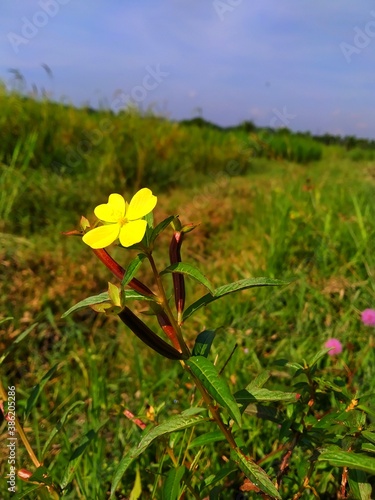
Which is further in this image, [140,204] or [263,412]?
[263,412]

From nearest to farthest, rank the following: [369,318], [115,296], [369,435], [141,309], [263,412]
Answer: [115,296] < [369,435] < [263,412] < [369,318] < [141,309]

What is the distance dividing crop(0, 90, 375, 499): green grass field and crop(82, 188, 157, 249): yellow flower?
1.06 feet

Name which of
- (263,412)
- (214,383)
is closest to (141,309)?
(263,412)

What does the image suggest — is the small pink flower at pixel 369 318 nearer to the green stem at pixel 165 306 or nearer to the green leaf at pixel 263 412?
the green leaf at pixel 263 412

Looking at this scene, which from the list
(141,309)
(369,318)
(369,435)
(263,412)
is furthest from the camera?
(141,309)

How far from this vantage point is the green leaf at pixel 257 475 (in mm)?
532

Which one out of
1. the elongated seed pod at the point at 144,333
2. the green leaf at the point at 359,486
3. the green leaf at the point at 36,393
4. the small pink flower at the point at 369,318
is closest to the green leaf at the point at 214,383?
the elongated seed pod at the point at 144,333

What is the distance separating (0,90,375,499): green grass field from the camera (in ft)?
3.42

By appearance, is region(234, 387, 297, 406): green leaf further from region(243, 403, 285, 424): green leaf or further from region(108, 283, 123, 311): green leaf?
region(108, 283, 123, 311): green leaf

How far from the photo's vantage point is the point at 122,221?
1.68 ft

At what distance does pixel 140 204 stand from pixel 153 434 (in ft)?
0.92

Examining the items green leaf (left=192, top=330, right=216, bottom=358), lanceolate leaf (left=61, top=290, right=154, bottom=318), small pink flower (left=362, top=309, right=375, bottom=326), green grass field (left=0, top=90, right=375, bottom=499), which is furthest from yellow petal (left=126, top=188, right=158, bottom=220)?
small pink flower (left=362, top=309, right=375, bottom=326)

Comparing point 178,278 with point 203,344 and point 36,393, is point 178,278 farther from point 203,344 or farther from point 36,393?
point 36,393

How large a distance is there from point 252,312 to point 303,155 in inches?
285
